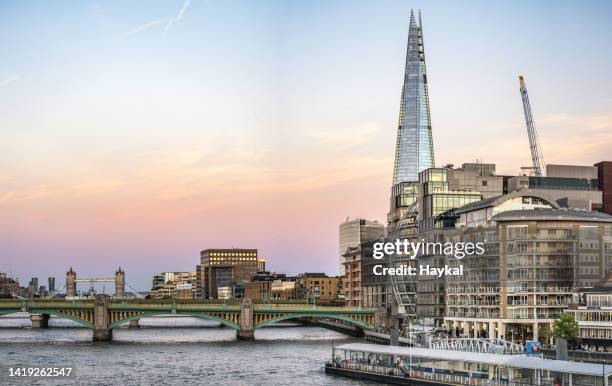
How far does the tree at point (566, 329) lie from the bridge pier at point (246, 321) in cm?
5973

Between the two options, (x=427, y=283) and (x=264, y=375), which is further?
(x=427, y=283)

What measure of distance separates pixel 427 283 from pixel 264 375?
62.3m

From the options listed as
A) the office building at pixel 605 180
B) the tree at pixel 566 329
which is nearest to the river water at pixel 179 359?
the tree at pixel 566 329

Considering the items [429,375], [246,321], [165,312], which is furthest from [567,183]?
[429,375]

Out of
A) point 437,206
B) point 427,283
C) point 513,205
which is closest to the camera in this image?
point 513,205

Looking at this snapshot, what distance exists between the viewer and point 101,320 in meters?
162

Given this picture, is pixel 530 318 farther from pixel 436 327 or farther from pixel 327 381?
pixel 327 381

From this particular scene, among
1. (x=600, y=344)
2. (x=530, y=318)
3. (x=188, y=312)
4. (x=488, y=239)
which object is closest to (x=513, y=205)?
(x=488, y=239)

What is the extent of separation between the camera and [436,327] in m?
151

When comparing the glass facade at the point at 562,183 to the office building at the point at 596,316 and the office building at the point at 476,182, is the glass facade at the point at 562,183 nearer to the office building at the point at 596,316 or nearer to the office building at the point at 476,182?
the office building at the point at 476,182

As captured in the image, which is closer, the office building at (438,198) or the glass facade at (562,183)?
the office building at (438,198)

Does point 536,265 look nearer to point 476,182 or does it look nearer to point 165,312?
point 476,182

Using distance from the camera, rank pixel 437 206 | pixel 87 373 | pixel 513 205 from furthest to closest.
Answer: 1. pixel 437 206
2. pixel 513 205
3. pixel 87 373

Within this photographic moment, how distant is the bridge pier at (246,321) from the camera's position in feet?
535
